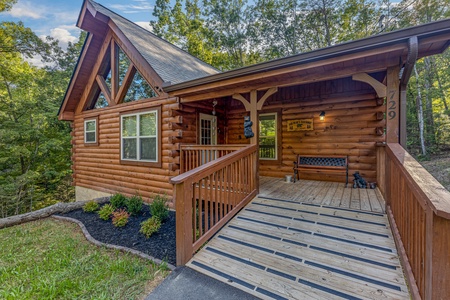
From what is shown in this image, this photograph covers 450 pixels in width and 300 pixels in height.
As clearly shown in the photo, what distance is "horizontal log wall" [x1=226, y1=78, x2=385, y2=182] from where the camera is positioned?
5.16 meters

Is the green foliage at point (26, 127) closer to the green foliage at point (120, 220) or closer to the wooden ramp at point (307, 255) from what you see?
the green foliage at point (120, 220)

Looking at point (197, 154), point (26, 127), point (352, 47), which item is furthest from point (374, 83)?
point (26, 127)

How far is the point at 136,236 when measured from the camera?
4027 mm

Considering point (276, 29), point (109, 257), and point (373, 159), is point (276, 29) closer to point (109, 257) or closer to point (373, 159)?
point (373, 159)

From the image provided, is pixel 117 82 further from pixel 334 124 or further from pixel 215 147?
pixel 334 124

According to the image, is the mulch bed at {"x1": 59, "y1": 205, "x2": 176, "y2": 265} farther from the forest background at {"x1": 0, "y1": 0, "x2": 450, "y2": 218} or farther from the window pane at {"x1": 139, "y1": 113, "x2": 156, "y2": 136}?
the forest background at {"x1": 0, "y1": 0, "x2": 450, "y2": 218}

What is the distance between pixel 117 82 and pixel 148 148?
107 inches

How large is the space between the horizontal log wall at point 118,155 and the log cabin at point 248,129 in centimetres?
4

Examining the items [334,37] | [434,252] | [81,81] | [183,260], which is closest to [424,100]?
[334,37]

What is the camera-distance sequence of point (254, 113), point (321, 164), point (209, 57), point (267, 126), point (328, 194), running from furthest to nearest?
point (209, 57) < point (267, 126) < point (321, 164) < point (328, 194) < point (254, 113)

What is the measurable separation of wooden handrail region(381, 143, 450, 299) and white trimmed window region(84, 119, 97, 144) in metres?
8.84

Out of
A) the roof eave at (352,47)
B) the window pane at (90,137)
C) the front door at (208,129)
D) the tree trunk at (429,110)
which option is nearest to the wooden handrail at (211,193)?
the roof eave at (352,47)

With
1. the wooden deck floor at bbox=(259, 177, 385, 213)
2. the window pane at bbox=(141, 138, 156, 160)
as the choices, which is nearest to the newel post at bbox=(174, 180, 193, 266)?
the wooden deck floor at bbox=(259, 177, 385, 213)

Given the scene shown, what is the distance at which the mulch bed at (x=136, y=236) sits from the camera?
3403mm
